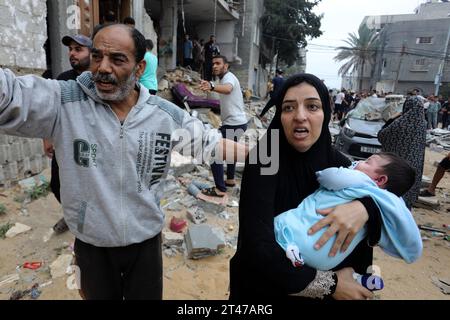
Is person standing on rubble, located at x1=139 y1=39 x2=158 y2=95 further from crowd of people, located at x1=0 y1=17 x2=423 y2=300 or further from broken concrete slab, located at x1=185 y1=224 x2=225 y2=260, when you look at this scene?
crowd of people, located at x1=0 y1=17 x2=423 y2=300

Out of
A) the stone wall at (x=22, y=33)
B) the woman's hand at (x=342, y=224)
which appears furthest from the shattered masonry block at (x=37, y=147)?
the woman's hand at (x=342, y=224)

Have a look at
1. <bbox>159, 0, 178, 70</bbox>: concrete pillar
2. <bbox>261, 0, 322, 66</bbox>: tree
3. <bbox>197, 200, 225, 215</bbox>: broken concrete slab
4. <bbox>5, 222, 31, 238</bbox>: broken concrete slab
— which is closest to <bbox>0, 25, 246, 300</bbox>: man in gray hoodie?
<bbox>5, 222, 31, 238</bbox>: broken concrete slab

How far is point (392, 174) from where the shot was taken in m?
1.48

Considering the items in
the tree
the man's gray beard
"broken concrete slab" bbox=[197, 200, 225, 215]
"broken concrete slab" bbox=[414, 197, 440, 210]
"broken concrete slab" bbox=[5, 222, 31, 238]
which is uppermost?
the tree

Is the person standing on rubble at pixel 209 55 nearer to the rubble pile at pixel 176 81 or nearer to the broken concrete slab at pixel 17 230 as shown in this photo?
the rubble pile at pixel 176 81

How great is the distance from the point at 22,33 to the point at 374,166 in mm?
4774

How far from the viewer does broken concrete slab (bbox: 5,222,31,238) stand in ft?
10.6

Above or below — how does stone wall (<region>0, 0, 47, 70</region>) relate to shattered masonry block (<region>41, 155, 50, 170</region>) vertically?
above

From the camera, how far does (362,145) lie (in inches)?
263

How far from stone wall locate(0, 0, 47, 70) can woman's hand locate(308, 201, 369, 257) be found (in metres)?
4.39

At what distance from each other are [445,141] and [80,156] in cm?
1574

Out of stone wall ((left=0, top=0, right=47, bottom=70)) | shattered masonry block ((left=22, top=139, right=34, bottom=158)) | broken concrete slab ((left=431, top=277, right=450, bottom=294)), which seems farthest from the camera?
shattered masonry block ((left=22, top=139, right=34, bottom=158))

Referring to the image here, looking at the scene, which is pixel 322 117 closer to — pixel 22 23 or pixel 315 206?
pixel 315 206

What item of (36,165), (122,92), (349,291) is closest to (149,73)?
(36,165)
